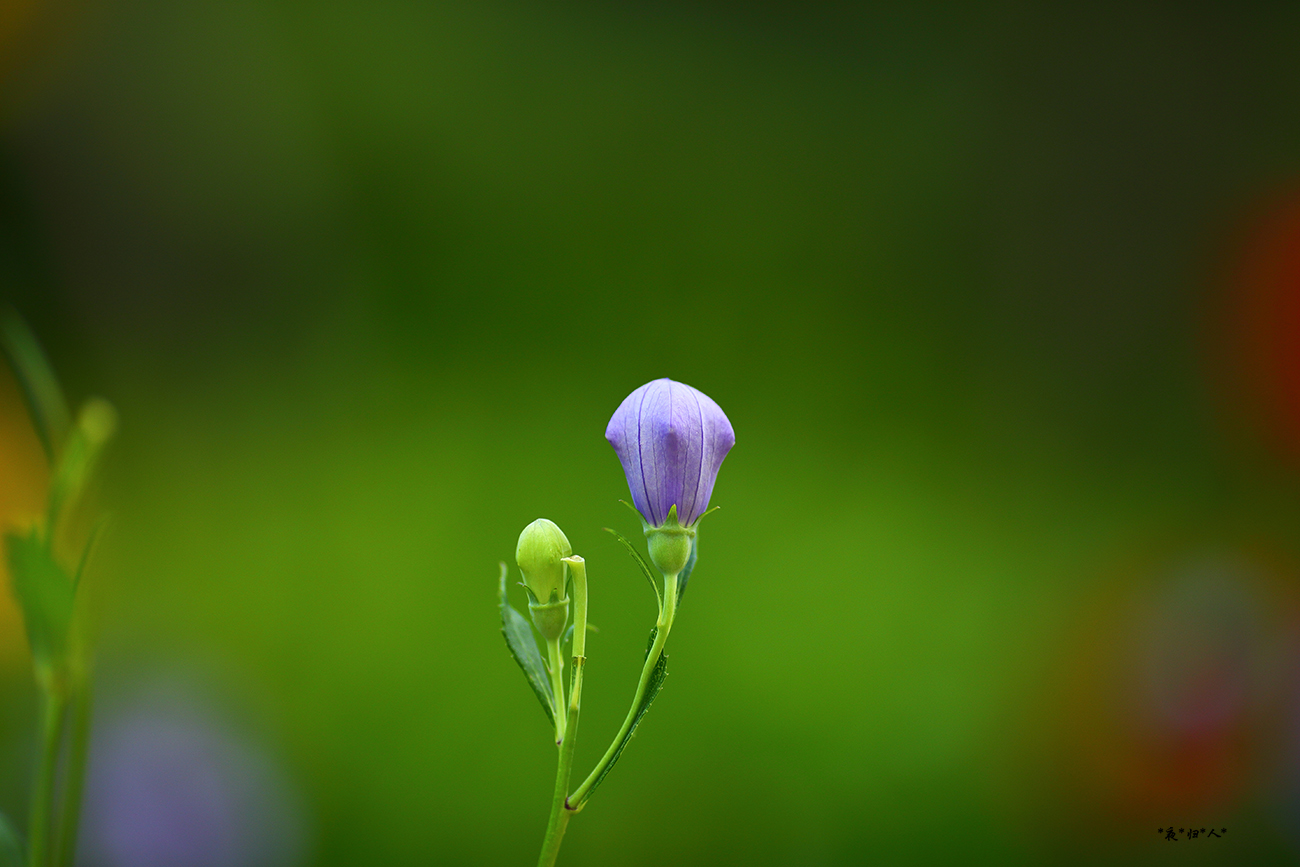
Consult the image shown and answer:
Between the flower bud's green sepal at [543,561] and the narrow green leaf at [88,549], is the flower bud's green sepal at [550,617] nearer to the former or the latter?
the flower bud's green sepal at [543,561]

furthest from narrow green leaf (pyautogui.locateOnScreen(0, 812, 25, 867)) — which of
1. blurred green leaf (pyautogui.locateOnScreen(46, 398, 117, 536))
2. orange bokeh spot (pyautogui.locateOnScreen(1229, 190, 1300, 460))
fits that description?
orange bokeh spot (pyautogui.locateOnScreen(1229, 190, 1300, 460))

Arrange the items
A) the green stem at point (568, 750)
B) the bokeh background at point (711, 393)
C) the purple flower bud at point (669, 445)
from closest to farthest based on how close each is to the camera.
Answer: the green stem at point (568, 750), the purple flower bud at point (669, 445), the bokeh background at point (711, 393)

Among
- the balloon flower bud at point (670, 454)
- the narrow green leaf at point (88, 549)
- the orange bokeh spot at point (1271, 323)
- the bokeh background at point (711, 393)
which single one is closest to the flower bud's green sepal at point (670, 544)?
the balloon flower bud at point (670, 454)

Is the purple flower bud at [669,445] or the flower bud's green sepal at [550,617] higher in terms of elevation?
the purple flower bud at [669,445]

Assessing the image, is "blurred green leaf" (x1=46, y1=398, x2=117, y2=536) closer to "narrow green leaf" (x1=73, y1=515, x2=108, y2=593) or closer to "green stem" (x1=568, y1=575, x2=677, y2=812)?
"narrow green leaf" (x1=73, y1=515, x2=108, y2=593)

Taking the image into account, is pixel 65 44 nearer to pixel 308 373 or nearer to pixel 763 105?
pixel 308 373

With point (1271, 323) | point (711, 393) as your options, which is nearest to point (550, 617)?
point (711, 393)

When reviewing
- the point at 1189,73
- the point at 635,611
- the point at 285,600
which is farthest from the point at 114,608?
the point at 1189,73

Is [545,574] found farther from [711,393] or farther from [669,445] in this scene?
[711,393]
